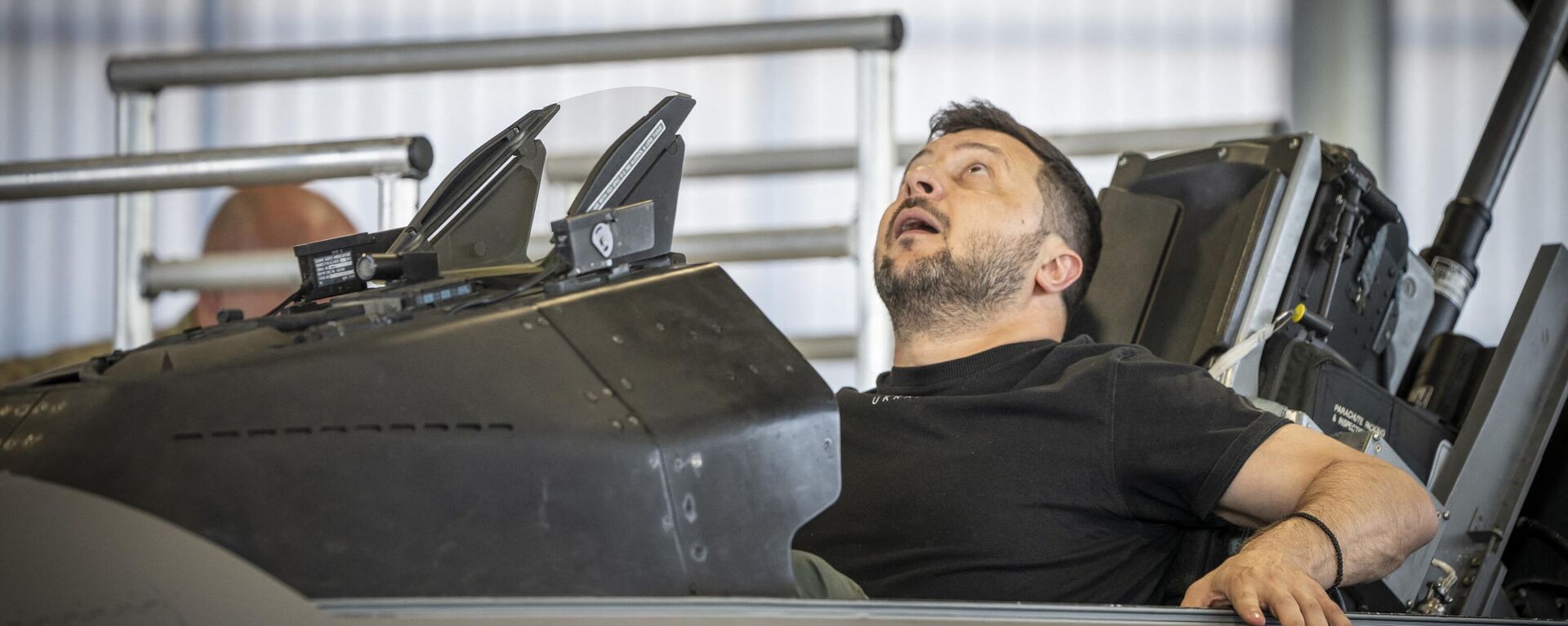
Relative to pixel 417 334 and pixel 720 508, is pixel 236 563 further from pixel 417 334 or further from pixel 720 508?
pixel 720 508

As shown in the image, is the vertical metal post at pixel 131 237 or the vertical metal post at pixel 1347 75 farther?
the vertical metal post at pixel 1347 75

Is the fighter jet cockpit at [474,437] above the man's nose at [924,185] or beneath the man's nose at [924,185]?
beneath

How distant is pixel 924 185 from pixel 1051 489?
1.96ft

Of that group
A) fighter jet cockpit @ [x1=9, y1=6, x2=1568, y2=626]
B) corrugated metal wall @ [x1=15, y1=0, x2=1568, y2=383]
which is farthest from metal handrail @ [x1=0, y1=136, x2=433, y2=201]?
corrugated metal wall @ [x1=15, y1=0, x2=1568, y2=383]

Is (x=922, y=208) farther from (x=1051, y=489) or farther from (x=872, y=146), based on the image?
(x=1051, y=489)

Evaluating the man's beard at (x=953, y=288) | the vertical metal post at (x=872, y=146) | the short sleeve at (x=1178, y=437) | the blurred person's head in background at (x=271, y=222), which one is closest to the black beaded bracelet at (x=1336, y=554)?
the short sleeve at (x=1178, y=437)

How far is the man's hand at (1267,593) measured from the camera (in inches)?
42.7

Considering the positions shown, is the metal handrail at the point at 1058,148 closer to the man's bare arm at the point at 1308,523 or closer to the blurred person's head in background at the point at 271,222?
the man's bare arm at the point at 1308,523

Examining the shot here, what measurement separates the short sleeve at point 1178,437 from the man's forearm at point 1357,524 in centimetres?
9

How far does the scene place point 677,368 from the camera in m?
0.99

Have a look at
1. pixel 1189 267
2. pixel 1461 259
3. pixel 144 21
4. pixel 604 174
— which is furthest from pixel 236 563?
pixel 144 21

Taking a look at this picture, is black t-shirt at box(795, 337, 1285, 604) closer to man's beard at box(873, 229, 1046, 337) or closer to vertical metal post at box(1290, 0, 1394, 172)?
man's beard at box(873, 229, 1046, 337)

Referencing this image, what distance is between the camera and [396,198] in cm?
195

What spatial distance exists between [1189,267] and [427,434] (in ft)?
4.70
